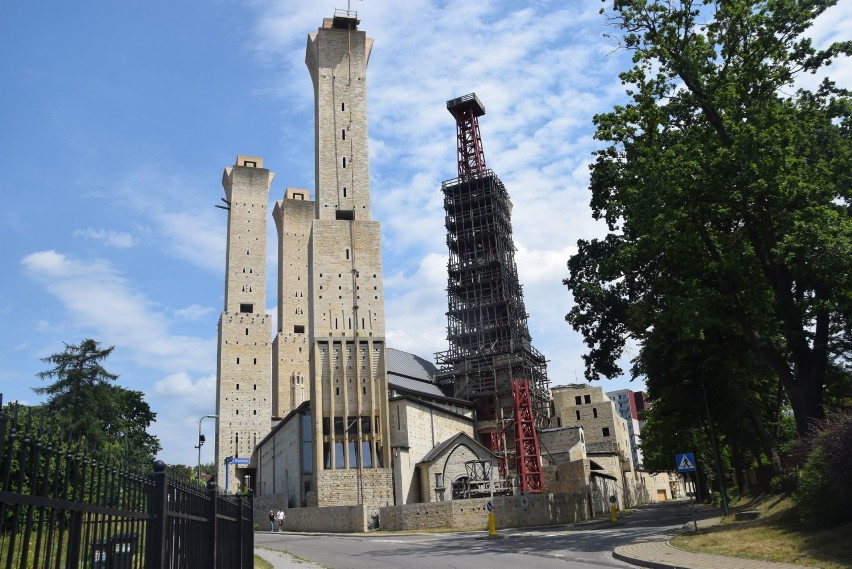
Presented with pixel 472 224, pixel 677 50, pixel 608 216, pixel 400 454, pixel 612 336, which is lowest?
pixel 400 454

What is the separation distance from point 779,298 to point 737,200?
3.52 m

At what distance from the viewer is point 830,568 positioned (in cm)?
1280

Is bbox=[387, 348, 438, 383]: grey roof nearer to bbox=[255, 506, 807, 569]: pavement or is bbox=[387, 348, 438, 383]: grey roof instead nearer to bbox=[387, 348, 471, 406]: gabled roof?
bbox=[387, 348, 471, 406]: gabled roof

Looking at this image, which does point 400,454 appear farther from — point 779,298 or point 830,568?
point 830,568

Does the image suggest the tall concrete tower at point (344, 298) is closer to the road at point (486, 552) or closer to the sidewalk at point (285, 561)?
the road at point (486, 552)

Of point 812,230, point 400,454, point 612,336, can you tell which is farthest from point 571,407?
point 812,230

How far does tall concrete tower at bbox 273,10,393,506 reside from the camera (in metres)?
50.1

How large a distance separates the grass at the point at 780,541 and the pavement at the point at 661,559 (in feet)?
1.43

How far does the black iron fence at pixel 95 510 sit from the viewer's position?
10.5ft

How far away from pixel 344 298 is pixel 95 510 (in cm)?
5223

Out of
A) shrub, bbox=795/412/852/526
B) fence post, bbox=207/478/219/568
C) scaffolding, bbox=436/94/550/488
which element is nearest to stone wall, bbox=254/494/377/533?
scaffolding, bbox=436/94/550/488

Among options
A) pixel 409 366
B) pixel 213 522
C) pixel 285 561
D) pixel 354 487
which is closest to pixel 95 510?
pixel 213 522

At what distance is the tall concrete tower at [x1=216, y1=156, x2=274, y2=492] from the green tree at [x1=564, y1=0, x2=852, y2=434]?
59808 millimetres

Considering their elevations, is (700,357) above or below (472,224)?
below
